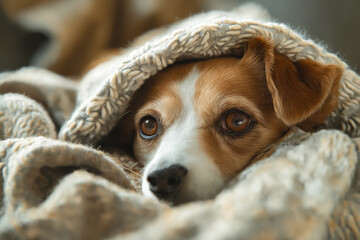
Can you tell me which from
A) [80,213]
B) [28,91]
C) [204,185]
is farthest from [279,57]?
[28,91]

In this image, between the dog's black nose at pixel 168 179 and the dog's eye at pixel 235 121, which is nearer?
the dog's black nose at pixel 168 179

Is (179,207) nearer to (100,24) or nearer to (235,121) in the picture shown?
(235,121)

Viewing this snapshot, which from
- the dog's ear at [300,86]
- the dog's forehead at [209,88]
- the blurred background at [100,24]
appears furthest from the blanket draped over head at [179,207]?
the blurred background at [100,24]

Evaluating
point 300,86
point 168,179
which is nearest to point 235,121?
point 300,86

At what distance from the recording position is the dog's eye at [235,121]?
3.23 feet

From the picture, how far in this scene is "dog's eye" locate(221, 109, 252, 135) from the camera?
98 centimetres

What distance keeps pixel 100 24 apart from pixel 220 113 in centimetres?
145

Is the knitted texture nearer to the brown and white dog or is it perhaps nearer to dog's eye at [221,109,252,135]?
the brown and white dog

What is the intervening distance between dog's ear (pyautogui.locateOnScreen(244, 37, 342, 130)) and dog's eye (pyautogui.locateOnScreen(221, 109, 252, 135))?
3.9 inches

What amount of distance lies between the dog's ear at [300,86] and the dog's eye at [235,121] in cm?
10

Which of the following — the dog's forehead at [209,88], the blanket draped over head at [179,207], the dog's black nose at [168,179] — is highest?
the blanket draped over head at [179,207]

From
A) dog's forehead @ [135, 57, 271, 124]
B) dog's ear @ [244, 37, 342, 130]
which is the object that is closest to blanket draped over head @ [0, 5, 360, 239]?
dog's ear @ [244, 37, 342, 130]

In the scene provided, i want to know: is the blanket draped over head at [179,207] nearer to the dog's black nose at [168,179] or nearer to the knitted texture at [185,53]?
the dog's black nose at [168,179]

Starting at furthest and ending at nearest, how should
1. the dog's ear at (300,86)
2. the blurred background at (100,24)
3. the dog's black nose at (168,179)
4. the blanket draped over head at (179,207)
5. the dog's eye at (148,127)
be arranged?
the blurred background at (100,24) → the dog's eye at (148,127) → the dog's ear at (300,86) → the dog's black nose at (168,179) → the blanket draped over head at (179,207)
